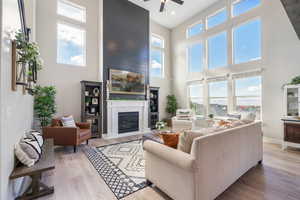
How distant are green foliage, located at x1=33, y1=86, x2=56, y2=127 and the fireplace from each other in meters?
2.19

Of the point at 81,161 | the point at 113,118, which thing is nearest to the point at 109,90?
the point at 113,118

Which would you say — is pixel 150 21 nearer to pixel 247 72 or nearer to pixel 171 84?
pixel 171 84

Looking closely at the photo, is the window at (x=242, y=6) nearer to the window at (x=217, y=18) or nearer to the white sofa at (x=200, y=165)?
the window at (x=217, y=18)

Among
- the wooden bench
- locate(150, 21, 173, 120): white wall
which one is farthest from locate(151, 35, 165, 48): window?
the wooden bench

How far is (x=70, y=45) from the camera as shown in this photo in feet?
16.1

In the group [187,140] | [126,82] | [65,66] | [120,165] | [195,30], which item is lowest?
[120,165]

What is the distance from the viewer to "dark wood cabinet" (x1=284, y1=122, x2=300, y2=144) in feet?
11.4

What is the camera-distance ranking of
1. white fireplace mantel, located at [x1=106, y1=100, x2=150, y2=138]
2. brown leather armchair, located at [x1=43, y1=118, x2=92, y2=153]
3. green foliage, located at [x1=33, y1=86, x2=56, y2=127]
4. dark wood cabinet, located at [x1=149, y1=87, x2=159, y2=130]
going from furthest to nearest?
dark wood cabinet, located at [x1=149, y1=87, x2=159, y2=130], white fireplace mantel, located at [x1=106, y1=100, x2=150, y2=138], green foliage, located at [x1=33, y1=86, x2=56, y2=127], brown leather armchair, located at [x1=43, y1=118, x2=92, y2=153]

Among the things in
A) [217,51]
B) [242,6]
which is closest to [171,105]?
[217,51]

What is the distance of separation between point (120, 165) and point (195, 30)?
671 cm

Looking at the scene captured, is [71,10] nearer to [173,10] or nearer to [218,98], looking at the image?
[173,10]

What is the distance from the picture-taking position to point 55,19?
4.54m

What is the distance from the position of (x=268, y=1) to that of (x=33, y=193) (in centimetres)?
729

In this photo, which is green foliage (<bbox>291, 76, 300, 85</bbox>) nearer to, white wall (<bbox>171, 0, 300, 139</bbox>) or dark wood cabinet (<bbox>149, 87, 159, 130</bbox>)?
white wall (<bbox>171, 0, 300, 139</bbox>)
